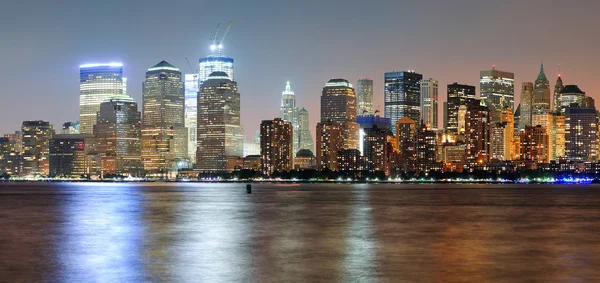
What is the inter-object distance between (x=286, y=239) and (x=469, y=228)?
52.1 ft

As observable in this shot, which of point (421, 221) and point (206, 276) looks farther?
point (421, 221)

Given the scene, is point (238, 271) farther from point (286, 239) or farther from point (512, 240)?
point (512, 240)

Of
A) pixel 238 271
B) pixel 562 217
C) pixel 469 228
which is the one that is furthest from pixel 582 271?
pixel 562 217

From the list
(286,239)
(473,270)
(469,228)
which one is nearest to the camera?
(473,270)

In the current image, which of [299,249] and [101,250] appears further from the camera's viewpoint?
[299,249]

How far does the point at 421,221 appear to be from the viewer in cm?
6812

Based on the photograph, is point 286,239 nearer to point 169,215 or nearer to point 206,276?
point 206,276

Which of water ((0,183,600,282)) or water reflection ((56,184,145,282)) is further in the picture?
water reflection ((56,184,145,282))

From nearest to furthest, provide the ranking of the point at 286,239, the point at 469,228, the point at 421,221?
the point at 286,239 → the point at 469,228 → the point at 421,221

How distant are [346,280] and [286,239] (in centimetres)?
1898

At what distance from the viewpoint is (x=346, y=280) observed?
31.6m

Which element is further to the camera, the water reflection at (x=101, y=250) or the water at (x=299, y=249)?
the water reflection at (x=101, y=250)

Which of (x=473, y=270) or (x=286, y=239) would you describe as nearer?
(x=473, y=270)

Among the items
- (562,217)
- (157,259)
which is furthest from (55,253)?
(562,217)
